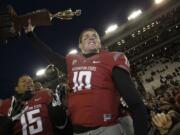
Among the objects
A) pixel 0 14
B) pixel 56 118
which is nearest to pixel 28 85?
pixel 56 118

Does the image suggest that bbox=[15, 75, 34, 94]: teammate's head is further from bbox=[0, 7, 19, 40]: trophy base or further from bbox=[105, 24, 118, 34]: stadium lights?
bbox=[105, 24, 118, 34]: stadium lights

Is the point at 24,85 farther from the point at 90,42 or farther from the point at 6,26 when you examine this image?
the point at 6,26

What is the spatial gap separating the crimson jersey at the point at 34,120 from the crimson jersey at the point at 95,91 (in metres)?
0.82

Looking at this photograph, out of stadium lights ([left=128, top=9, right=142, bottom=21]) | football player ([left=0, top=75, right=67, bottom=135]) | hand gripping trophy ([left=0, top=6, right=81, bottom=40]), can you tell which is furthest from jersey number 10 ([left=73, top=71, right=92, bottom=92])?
stadium lights ([left=128, top=9, right=142, bottom=21])

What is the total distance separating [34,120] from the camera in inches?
143

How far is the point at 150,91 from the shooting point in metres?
24.6

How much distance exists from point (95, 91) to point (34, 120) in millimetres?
1094

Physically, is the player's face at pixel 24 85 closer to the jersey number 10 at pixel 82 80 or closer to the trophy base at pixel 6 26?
the jersey number 10 at pixel 82 80

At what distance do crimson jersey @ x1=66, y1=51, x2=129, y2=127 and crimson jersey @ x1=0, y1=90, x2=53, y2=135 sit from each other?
82cm

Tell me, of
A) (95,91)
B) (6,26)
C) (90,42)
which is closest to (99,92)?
(95,91)

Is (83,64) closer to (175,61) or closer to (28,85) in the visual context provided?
(28,85)

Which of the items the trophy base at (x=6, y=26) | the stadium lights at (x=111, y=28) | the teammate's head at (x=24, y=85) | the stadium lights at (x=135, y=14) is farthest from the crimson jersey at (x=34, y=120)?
the stadium lights at (x=111, y=28)

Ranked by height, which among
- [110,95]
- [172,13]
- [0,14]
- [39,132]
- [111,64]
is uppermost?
[172,13]

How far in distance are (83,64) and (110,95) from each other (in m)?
0.38
